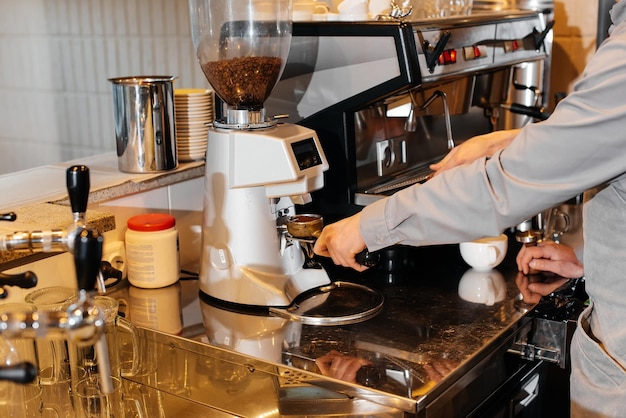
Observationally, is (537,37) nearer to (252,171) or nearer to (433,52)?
(433,52)

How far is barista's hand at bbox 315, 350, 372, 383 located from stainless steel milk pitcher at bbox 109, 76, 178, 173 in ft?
2.03

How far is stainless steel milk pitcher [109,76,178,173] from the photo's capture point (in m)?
1.60

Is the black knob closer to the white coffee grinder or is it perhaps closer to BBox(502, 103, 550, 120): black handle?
the white coffee grinder

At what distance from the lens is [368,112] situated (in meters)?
1.74

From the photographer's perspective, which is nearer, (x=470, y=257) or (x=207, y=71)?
(x=207, y=71)

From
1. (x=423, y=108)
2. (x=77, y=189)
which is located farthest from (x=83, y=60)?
(x=77, y=189)

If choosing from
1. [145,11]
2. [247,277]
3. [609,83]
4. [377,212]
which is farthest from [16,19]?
[609,83]

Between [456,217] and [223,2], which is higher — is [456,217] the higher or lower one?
the lower one

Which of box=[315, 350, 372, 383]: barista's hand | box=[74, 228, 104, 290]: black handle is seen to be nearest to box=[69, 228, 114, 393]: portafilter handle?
box=[74, 228, 104, 290]: black handle

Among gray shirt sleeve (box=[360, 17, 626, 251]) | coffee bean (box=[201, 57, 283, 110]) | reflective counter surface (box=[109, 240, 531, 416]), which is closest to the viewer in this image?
gray shirt sleeve (box=[360, 17, 626, 251])

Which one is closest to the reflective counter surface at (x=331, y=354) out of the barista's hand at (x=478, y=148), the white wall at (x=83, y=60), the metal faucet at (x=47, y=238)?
the barista's hand at (x=478, y=148)

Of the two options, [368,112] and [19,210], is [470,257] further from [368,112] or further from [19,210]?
[19,210]

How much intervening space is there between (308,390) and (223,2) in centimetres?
69

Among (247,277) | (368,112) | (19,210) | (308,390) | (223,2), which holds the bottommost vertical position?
(308,390)
